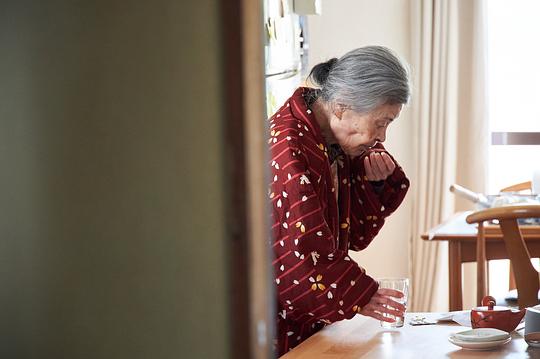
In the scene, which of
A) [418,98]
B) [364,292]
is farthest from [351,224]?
[418,98]

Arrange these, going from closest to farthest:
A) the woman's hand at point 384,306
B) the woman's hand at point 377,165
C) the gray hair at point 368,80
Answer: the woman's hand at point 384,306, the gray hair at point 368,80, the woman's hand at point 377,165

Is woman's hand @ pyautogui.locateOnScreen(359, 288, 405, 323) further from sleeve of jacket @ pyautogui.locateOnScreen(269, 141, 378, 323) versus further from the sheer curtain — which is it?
the sheer curtain

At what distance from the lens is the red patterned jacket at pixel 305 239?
168cm

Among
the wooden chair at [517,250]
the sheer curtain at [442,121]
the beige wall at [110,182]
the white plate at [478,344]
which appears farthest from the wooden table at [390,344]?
the sheer curtain at [442,121]

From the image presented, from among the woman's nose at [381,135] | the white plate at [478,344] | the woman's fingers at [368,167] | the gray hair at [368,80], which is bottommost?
the white plate at [478,344]

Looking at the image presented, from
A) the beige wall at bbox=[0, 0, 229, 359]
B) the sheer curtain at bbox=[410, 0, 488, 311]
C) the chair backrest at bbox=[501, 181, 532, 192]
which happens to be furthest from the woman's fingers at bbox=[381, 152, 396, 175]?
the sheer curtain at bbox=[410, 0, 488, 311]

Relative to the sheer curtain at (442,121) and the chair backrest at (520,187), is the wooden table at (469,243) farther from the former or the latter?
the sheer curtain at (442,121)

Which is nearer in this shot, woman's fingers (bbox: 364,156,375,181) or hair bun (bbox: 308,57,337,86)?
hair bun (bbox: 308,57,337,86)

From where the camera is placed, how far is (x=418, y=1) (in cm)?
455

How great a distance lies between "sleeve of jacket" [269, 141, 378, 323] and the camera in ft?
5.51

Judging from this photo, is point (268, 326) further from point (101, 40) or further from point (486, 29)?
point (486, 29)

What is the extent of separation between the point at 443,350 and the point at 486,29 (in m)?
3.30

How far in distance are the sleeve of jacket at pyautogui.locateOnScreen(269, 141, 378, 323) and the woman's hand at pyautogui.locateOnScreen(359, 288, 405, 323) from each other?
0.01 m

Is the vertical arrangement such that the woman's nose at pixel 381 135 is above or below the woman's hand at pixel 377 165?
above
